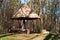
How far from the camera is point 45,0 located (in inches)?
1644

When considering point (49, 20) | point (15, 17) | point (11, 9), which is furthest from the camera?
point (49, 20)

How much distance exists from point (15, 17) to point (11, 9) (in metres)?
24.1

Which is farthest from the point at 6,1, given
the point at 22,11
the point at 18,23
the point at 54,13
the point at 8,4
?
the point at 22,11

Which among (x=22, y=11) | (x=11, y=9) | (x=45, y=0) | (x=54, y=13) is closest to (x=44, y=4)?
(x=45, y=0)

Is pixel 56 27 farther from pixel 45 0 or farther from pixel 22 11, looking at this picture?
pixel 22 11

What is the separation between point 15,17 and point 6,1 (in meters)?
22.6

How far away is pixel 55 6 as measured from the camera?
1718 inches

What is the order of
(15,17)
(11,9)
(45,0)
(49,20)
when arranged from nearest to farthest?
(15,17) → (45,0) → (11,9) → (49,20)

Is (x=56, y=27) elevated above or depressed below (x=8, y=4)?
below

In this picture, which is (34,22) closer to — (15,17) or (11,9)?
(11,9)

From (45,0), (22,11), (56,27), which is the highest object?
(45,0)

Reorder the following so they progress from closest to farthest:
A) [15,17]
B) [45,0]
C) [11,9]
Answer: [15,17], [45,0], [11,9]

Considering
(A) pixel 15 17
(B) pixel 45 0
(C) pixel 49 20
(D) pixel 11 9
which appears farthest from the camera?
(C) pixel 49 20

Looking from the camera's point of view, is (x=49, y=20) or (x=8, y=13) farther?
(x=49, y=20)
